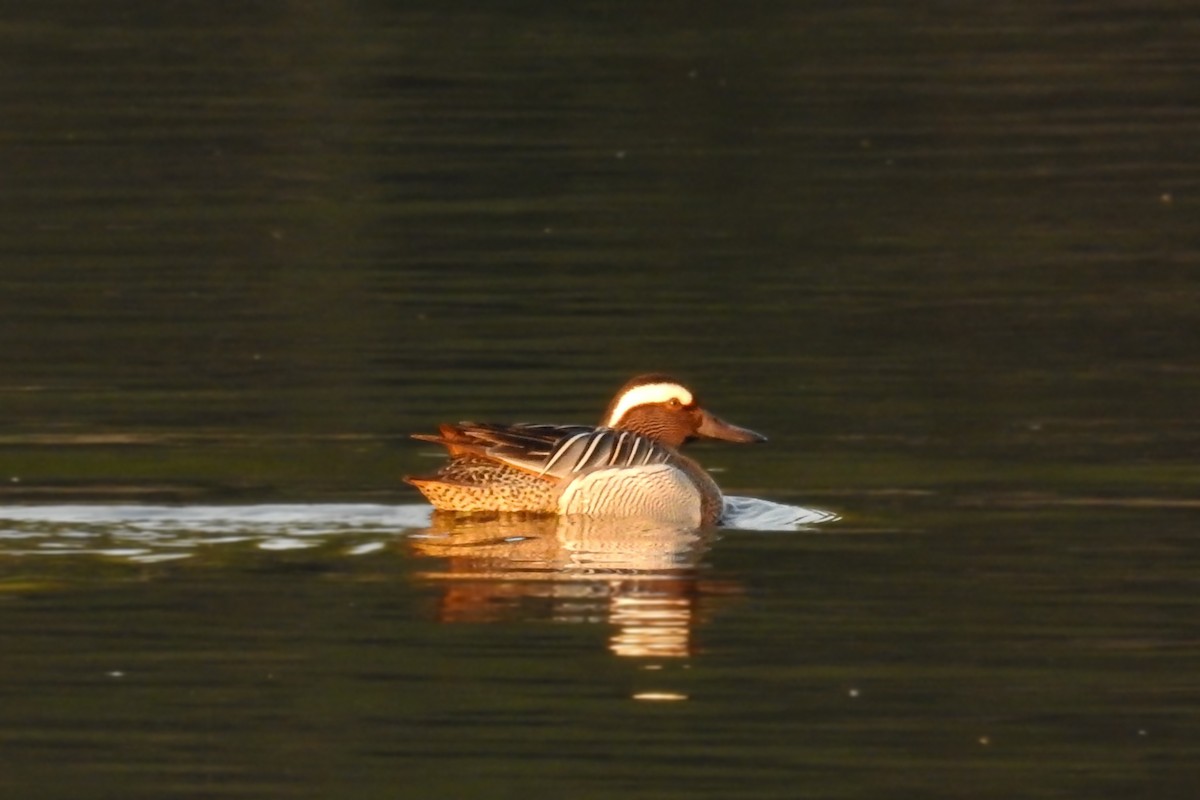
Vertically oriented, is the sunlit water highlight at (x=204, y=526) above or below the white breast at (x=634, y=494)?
below

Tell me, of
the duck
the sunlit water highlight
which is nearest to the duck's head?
the duck

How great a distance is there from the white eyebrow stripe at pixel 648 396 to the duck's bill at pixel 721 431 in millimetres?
130

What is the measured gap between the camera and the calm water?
919 cm

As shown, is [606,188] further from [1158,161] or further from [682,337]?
[682,337]

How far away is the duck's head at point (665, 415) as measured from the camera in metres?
13.6

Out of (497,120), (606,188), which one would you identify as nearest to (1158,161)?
(606,188)

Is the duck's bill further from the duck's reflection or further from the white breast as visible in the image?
the duck's reflection

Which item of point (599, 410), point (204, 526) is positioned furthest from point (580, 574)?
point (599, 410)

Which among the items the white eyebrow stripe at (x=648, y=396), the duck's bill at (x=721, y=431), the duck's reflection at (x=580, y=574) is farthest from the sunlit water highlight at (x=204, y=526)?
the white eyebrow stripe at (x=648, y=396)

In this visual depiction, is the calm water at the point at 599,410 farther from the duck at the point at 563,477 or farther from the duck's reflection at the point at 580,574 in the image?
the duck at the point at 563,477

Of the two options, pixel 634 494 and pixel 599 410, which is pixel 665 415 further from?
pixel 599 410

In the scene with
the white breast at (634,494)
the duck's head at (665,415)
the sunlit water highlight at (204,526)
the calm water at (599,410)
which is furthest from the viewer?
the duck's head at (665,415)

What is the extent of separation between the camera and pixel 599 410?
15.1 metres

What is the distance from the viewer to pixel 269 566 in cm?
1155
